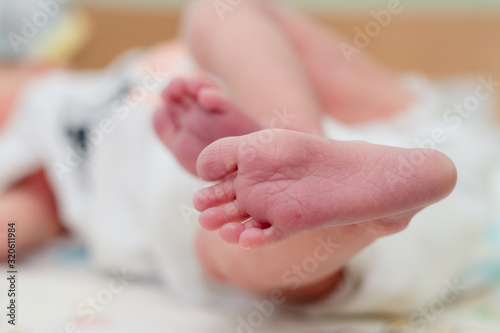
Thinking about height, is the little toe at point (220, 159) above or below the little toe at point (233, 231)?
above

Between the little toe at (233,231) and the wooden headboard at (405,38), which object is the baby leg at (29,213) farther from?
the wooden headboard at (405,38)

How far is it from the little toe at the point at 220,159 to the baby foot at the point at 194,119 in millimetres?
108

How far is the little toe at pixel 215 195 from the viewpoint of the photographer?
44cm

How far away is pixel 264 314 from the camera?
68 cm

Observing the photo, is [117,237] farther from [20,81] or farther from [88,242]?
[20,81]

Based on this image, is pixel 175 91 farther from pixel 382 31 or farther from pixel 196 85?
pixel 382 31

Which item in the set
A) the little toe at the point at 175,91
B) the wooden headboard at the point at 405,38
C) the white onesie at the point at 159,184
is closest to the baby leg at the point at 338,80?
the white onesie at the point at 159,184

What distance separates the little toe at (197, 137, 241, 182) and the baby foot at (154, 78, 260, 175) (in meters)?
0.11

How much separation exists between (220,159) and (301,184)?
7cm

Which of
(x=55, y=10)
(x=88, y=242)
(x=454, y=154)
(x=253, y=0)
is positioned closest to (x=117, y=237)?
(x=88, y=242)

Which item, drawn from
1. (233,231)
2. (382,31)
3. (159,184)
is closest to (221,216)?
(233,231)

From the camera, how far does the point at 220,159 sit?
43cm

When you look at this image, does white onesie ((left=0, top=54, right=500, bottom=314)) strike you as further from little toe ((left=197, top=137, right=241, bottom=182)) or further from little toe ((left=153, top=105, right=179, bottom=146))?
little toe ((left=197, top=137, right=241, bottom=182))

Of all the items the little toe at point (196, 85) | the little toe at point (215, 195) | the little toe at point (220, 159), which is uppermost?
the little toe at point (196, 85)
